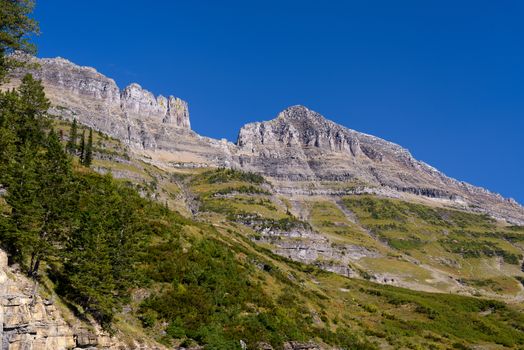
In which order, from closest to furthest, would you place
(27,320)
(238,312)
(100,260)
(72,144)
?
1. (27,320)
2. (100,260)
3. (238,312)
4. (72,144)

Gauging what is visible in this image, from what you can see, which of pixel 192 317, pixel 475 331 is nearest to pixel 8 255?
pixel 192 317

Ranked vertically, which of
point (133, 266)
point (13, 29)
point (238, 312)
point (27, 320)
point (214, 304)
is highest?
point (13, 29)

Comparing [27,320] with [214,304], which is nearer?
[27,320]

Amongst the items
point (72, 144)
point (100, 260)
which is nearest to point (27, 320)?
point (100, 260)

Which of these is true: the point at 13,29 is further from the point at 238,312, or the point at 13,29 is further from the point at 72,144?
the point at 72,144

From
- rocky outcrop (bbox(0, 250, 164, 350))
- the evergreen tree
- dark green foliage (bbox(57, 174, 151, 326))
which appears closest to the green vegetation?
dark green foliage (bbox(57, 174, 151, 326))

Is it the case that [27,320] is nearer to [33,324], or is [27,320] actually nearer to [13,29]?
[33,324]

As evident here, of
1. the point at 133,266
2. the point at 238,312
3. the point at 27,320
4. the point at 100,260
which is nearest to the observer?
the point at 27,320

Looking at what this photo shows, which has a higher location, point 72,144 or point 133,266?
point 72,144

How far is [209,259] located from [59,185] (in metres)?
29.7

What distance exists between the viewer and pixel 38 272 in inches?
1491

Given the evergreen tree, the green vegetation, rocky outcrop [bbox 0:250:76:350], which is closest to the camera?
rocky outcrop [bbox 0:250:76:350]

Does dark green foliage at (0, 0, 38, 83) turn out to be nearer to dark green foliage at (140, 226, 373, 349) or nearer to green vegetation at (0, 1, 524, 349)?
green vegetation at (0, 1, 524, 349)

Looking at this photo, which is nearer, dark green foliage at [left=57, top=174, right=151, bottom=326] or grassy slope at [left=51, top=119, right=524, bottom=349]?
A: dark green foliage at [left=57, top=174, right=151, bottom=326]
